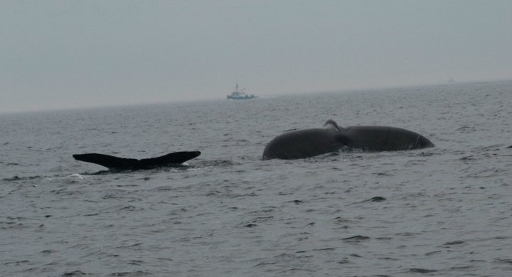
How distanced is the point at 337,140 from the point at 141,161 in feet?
13.6

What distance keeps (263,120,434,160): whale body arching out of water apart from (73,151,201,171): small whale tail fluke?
89.3 inches

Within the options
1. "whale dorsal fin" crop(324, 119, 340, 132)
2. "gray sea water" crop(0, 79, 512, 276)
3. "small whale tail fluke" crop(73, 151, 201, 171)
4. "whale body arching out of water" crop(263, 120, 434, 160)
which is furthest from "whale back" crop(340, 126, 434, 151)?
"small whale tail fluke" crop(73, 151, 201, 171)

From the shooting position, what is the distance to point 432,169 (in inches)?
691

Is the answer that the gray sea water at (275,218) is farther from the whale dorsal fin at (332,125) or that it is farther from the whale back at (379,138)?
the whale dorsal fin at (332,125)

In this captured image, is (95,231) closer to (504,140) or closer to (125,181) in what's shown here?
(125,181)

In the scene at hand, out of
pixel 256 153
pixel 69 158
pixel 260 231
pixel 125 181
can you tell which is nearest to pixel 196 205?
pixel 260 231

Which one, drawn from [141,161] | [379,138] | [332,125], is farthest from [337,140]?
[141,161]

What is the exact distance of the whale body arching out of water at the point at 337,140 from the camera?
18531 mm

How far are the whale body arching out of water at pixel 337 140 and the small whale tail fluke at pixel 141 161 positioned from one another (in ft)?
7.45

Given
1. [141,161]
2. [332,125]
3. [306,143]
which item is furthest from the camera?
[141,161]

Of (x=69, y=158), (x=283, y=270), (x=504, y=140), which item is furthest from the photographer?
(x=69, y=158)

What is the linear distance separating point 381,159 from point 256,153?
23.6 ft

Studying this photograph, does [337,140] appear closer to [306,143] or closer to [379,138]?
[306,143]

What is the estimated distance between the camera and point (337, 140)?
18875 millimetres
